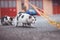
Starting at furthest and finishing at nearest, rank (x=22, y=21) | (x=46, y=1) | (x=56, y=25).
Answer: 1. (x=46, y=1)
2. (x=22, y=21)
3. (x=56, y=25)

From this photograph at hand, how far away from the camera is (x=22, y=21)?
9.63 meters

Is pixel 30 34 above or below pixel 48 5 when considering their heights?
below

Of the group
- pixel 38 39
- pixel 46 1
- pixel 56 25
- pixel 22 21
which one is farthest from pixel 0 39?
pixel 46 1

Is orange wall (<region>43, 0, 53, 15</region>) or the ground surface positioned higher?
orange wall (<region>43, 0, 53, 15</region>)

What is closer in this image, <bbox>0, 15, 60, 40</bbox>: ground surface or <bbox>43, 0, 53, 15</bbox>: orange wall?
<bbox>0, 15, 60, 40</bbox>: ground surface

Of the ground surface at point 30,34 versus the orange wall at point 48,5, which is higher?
the orange wall at point 48,5

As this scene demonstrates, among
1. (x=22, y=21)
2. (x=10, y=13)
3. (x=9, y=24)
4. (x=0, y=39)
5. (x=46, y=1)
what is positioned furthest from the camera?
(x=46, y=1)

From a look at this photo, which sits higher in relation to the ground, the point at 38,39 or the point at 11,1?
the point at 11,1

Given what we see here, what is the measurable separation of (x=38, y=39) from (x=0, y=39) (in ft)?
3.25

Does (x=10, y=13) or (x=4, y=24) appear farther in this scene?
(x=10, y=13)

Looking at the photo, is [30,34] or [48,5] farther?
[48,5]

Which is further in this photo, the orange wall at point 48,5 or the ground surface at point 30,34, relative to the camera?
the orange wall at point 48,5

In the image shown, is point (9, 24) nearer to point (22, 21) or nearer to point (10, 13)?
point (22, 21)

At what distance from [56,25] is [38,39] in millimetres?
2688
